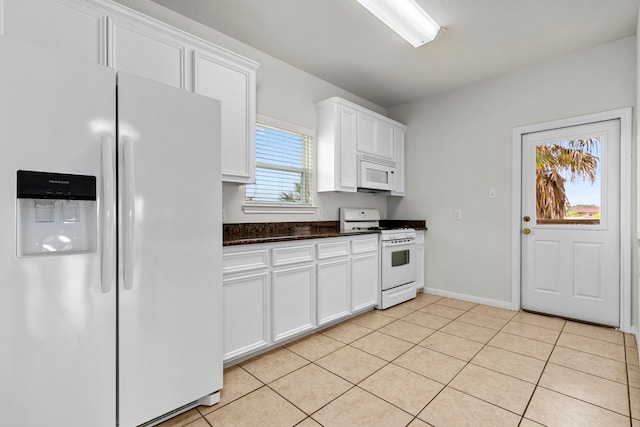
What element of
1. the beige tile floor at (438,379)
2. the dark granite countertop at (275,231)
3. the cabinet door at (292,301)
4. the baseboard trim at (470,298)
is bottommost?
the beige tile floor at (438,379)

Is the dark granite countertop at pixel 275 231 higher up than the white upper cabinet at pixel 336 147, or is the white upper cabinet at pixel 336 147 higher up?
the white upper cabinet at pixel 336 147

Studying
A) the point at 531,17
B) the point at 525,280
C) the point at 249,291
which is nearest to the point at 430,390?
the point at 249,291

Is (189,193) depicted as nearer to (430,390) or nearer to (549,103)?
(430,390)

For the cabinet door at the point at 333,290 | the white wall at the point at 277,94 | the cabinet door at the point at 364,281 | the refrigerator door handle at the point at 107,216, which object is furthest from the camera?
the cabinet door at the point at 364,281

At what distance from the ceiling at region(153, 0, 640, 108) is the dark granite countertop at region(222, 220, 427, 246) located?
170 cm

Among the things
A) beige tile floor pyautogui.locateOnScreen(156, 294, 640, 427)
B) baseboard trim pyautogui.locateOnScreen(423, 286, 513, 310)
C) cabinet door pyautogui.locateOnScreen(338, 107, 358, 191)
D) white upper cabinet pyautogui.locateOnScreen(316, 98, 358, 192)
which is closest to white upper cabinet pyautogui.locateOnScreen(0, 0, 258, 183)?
white upper cabinet pyautogui.locateOnScreen(316, 98, 358, 192)

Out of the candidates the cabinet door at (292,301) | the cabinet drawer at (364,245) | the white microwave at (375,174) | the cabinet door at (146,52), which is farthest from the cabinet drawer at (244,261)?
the white microwave at (375,174)

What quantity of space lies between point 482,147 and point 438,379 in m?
2.75

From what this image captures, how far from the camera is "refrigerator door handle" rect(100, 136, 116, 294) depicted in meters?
1.39

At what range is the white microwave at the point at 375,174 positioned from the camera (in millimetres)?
3795

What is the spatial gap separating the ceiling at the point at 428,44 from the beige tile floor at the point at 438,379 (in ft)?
8.64

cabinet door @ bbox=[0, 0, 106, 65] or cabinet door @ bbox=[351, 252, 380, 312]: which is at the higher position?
cabinet door @ bbox=[0, 0, 106, 65]

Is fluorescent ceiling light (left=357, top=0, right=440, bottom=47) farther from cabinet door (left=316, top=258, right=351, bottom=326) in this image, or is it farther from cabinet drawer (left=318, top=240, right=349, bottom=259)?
cabinet door (left=316, top=258, right=351, bottom=326)

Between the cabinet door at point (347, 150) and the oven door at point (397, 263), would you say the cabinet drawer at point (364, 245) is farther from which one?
the cabinet door at point (347, 150)
